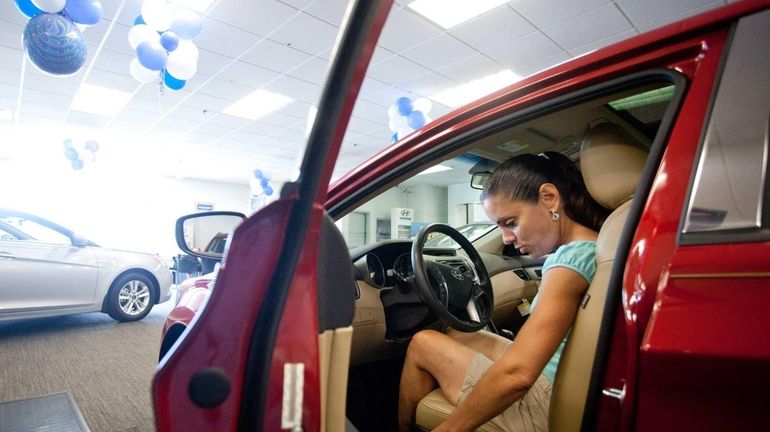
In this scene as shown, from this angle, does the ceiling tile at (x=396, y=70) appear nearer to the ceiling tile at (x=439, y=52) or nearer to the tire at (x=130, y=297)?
the ceiling tile at (x=439, y=52)

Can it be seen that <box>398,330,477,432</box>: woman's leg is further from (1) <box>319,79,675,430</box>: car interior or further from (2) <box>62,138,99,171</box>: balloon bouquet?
(2) <box>62,138,99,171</box>: balloon bouquet

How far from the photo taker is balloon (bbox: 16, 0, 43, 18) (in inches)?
114

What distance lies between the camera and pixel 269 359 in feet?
1.74

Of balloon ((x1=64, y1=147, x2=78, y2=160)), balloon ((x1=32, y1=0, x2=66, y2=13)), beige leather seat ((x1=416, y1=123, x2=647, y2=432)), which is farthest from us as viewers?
balloon ((x1=64, y1=147, x2=78, y2=160))

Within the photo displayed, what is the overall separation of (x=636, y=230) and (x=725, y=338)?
234 mm

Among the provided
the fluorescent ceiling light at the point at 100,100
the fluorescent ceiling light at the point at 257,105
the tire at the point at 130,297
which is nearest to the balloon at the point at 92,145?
the fluorescent ceiling light at the point at 100,100

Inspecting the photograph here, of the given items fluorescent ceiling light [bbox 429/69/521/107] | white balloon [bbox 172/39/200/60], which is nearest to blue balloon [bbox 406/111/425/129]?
fluorescent ceiling light [bbox 429/69/521/107]

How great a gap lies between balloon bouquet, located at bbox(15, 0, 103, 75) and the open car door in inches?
143

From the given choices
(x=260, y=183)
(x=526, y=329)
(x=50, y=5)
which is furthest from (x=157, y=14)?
(x=260, y=183)

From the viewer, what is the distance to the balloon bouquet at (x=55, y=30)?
292 cm

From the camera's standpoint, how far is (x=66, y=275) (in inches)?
157

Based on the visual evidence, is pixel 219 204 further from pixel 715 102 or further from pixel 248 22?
pixel 715 102

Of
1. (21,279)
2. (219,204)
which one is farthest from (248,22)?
(219,204)

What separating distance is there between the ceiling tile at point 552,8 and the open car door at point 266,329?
3794mm
